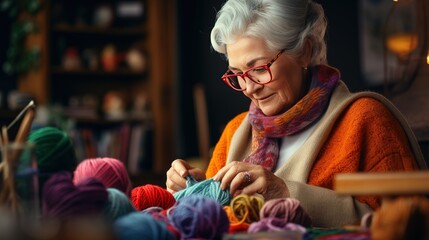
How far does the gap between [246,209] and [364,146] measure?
0.59 m

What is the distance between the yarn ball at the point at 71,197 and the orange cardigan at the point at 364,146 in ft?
2.77

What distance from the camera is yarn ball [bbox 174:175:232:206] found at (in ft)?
5.74

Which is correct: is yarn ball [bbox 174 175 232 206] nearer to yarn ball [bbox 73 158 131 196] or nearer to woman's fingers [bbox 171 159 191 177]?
woman's fingers [bbox 171 159 191 177]

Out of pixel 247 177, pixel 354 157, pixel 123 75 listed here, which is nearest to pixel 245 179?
pixel 247 177

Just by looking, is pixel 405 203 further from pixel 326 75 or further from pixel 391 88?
pixel 391 88

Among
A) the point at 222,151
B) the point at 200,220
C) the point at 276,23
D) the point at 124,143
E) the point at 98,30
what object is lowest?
the point at 124,143

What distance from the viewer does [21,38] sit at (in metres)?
5.78

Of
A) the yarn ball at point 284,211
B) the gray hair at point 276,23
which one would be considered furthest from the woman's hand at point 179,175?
the yarn ball at point 284,211

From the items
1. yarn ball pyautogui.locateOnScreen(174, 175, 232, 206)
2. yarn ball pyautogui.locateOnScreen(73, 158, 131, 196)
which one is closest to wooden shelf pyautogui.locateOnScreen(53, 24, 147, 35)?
yarn ball pyautogui.locateOnScreen(174, 175, 232, 206)

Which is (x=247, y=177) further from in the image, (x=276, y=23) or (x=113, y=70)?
(x=113, y=70)

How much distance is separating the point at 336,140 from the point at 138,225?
93cm

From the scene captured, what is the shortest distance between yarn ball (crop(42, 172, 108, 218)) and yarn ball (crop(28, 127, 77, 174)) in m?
0.06

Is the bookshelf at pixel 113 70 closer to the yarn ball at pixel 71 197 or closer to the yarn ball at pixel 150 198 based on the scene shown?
the yarn ball at pixel 150 198

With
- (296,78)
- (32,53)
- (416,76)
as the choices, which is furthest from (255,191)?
(32,53)
